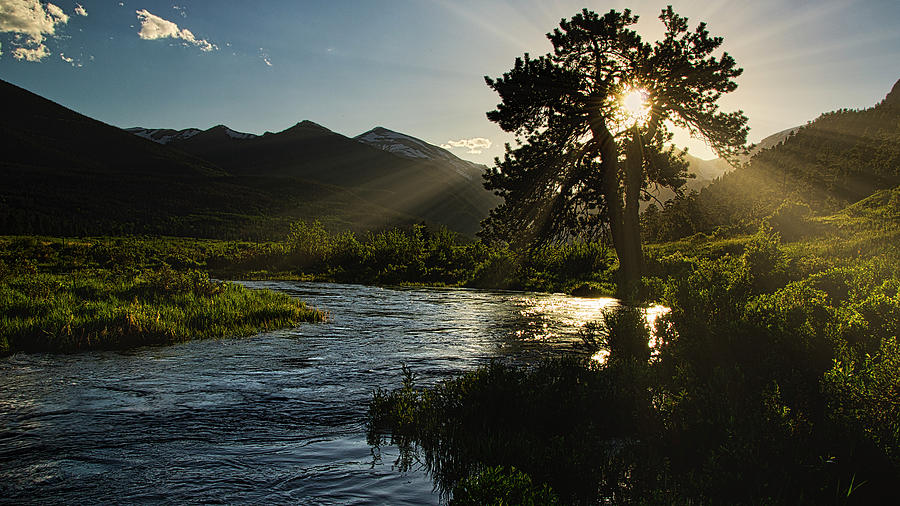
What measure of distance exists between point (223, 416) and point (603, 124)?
22271 millimetres

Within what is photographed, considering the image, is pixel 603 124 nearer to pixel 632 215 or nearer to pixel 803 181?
pixel 632 215

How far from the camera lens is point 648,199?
87.0 feet

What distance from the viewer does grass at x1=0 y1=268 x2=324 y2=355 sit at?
1222 cm

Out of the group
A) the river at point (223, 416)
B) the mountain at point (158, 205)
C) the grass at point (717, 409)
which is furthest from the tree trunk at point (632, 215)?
the mountain at point (158, 205)

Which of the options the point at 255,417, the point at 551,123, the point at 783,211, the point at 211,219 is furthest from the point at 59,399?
the point at 211,219

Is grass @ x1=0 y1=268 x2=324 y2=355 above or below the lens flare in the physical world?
below

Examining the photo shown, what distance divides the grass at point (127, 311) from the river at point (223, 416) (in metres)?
0.79

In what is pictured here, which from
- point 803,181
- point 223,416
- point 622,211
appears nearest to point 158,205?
point 622,211

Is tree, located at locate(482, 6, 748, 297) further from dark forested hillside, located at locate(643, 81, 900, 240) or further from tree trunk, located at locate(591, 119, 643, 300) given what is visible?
dark forested hillside, located at locate(643, 81, 900, 240)

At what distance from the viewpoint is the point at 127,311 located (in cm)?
1365

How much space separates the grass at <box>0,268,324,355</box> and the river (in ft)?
2.59

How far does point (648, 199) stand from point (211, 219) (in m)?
126

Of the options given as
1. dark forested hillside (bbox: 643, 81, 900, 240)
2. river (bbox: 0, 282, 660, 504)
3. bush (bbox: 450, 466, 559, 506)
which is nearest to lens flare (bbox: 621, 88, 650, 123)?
river (bbox: 0, 282, 660, 504)

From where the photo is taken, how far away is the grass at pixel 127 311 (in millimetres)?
12219
